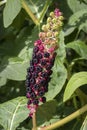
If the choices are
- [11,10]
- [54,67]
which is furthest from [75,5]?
[54,67]

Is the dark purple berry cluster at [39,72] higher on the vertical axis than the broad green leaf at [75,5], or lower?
higher

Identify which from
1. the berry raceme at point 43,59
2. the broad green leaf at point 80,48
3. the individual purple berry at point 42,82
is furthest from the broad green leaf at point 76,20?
the individual purple berry at point 42,82

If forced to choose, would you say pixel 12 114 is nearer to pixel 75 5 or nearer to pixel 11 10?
pixel 11 10

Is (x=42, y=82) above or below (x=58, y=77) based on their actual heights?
above

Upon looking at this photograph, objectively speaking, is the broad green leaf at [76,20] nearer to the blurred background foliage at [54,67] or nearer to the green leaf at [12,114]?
the blurred background foliage at [54,67]

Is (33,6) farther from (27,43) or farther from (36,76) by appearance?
(36,76)

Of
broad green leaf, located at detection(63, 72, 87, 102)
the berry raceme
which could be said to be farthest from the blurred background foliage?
the berry raceme
